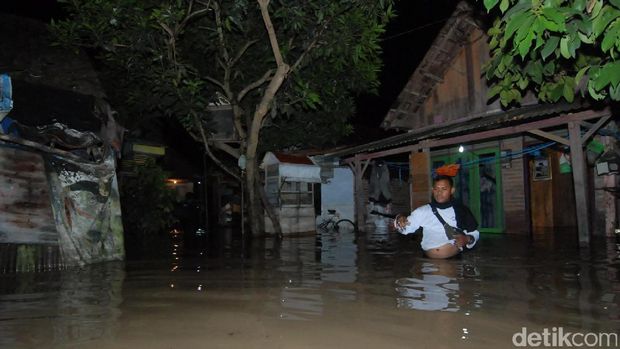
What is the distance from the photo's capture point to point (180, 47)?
14.2 meters

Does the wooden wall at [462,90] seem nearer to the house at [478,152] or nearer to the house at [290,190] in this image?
the house at [478,152]

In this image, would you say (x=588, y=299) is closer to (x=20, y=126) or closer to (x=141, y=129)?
(x=20, y=126)

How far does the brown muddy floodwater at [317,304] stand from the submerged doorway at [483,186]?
671 cm

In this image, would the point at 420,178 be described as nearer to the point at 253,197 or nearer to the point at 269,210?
the point at 269,210

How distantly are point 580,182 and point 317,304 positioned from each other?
6.58 metres

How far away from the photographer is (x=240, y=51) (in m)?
13.0

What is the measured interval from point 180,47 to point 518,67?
1177cm

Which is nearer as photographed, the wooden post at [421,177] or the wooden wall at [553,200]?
the wooden post at [421,177]

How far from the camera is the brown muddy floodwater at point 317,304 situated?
3.43 meters

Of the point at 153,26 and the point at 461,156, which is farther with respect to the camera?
the point at 461,156

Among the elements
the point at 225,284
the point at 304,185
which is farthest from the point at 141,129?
the point at 225,284

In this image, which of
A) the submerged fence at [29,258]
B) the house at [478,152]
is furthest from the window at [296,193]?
the submerged fence at [29,258]

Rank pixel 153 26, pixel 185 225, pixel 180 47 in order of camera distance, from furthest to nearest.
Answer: pixel 185 225, pixel 180 47, pixel 153 26

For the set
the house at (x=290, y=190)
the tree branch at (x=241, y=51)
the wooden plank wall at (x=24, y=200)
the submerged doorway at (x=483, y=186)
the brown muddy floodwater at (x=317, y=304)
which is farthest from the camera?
the house at (x=290, y=190)
